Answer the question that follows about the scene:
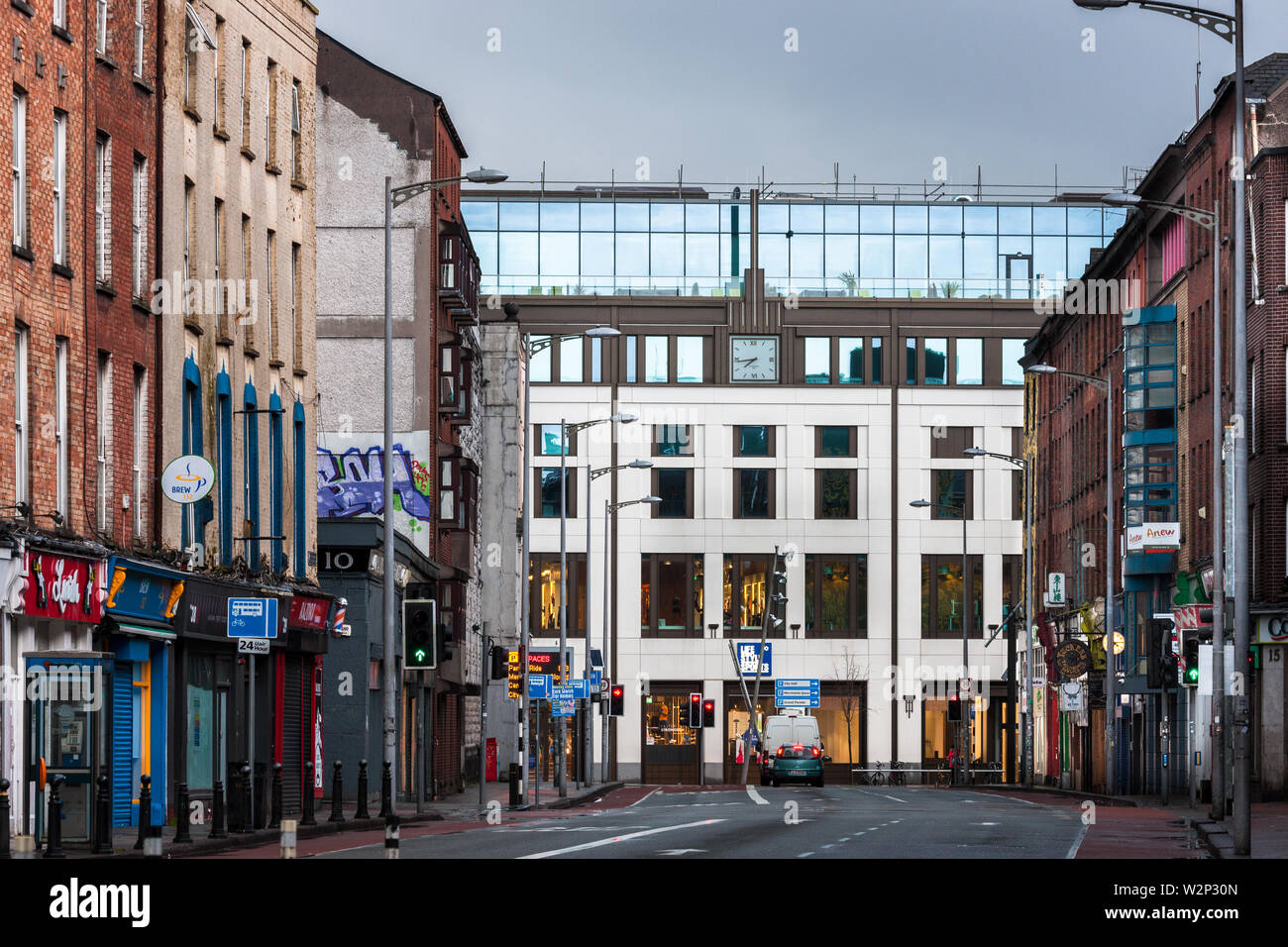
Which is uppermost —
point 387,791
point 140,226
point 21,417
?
point 140,226

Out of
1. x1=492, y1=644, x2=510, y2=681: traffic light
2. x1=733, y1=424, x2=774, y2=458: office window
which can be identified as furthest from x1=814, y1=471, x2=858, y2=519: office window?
x1=492, y1=644, x2=510, y2=681: traffic light

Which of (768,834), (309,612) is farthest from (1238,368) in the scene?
(309,612)

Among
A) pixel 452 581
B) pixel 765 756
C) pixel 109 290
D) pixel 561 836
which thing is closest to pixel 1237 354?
pixel 561 836

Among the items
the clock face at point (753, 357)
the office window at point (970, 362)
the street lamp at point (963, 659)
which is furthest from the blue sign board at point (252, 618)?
the office window at point (970, 362)

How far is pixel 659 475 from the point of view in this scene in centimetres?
9631

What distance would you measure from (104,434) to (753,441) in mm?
66226

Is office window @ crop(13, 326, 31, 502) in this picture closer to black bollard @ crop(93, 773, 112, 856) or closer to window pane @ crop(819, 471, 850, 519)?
black bollard @ crop(93, 773, 112, 856)

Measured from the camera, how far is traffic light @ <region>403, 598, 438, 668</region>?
3584cm

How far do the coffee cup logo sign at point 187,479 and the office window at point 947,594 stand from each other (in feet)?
221

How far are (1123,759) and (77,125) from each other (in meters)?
45.9

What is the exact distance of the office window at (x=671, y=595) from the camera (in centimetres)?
9556

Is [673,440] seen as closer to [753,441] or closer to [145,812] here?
[753,441]

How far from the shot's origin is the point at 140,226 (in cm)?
3316

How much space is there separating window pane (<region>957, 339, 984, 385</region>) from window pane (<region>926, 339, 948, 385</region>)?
0.57m
